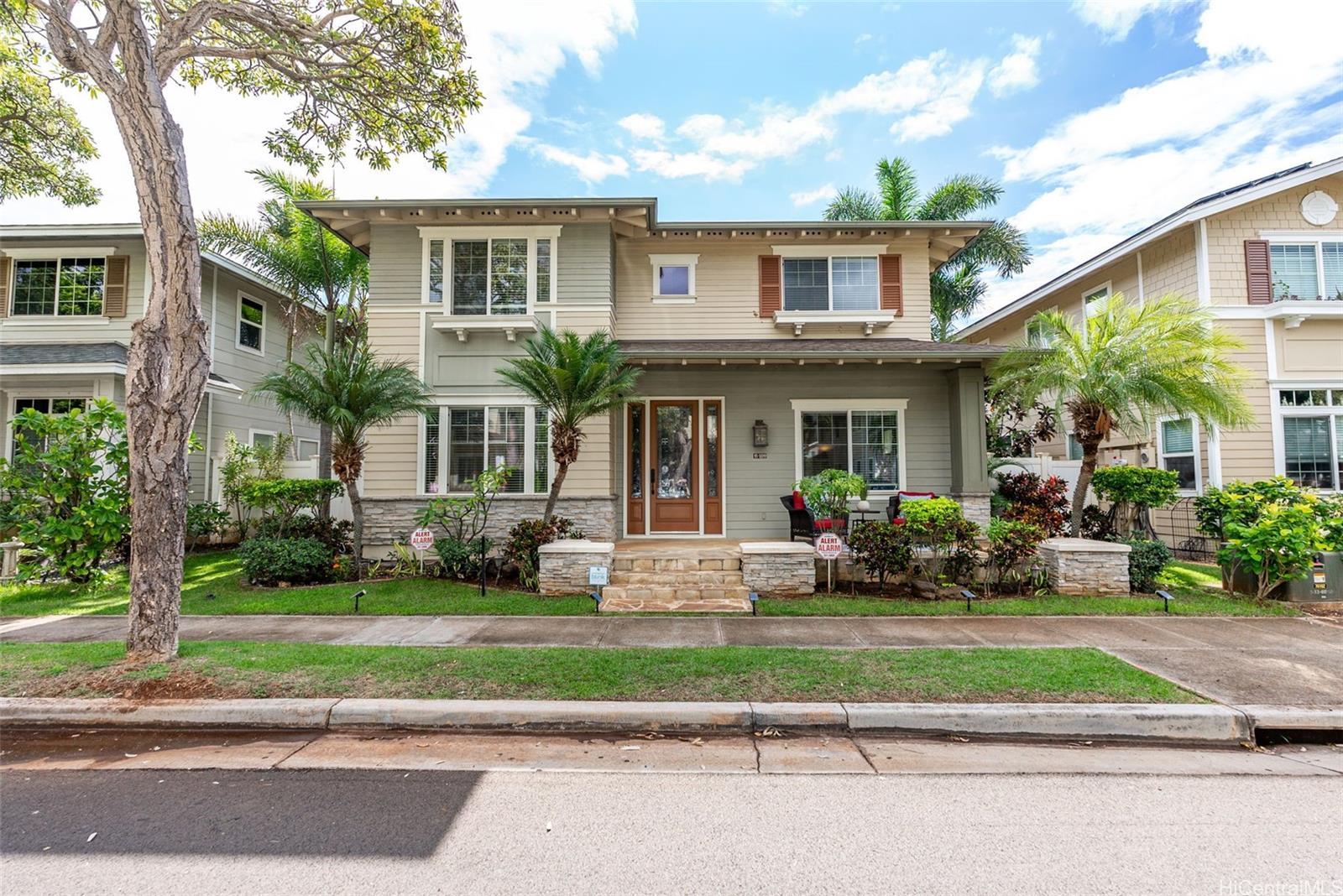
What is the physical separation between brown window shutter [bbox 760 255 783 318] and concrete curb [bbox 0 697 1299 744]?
8.77 metres

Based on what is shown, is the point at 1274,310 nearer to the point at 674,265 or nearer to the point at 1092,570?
the point at 1092,570

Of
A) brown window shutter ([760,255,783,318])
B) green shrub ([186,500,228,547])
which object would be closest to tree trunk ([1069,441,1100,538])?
brown window shutter ([760,255,783,318])

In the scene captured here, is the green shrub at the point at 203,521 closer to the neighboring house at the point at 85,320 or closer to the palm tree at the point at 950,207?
the neighboring house at the point at 85,320

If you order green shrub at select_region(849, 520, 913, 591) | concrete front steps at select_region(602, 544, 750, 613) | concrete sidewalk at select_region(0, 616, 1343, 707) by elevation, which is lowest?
concrete sidewalk at select_region(0, 616, 1343, 707)

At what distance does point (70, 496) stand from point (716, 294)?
1082cm

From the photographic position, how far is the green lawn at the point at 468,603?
24.3ft

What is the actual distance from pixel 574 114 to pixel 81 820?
12041mm

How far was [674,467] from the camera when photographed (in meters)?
11.3

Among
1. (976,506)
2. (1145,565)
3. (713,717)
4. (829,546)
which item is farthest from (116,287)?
(1145,565)

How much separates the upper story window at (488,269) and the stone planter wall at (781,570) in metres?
5.96

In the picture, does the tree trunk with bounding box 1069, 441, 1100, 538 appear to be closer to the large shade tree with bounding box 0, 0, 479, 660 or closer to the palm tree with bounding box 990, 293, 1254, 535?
the palm tree with bounding box 990, 293, 1254, 535

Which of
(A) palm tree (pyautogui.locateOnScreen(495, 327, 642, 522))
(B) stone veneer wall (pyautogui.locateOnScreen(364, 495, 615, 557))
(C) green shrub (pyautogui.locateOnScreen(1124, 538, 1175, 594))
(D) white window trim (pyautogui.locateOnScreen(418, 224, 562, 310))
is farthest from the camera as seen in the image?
(D) white window trim (pyautogui.locateOnScreen(418, 224, 562, 310))

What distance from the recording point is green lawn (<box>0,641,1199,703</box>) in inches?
181

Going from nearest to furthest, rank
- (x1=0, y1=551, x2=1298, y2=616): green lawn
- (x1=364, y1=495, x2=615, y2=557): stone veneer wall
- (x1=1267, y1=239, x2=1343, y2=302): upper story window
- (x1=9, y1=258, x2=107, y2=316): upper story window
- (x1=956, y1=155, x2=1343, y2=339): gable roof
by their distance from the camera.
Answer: (x1=0, y1=551, x2=1298, y2=616): green lawn
(x1=364, y1=495, x2=615, y2=557): stone veneer wall
(x1=956, y1=155, x2=1343, y2=339): gable roof
(x1=1267, y1=239, x2=1343, y2=302): upper story window
(x1=9, y1=258, x2=107, y2=316): upper story window
